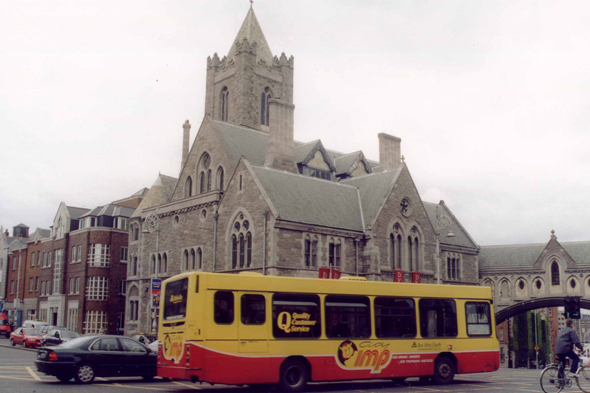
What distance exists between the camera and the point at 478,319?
2030 cm

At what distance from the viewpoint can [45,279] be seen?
64.2 m

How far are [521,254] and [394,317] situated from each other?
4201 centimetres

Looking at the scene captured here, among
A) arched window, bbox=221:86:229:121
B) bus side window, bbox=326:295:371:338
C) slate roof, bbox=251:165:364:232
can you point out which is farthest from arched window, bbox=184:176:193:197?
bus side window, bbox=326:295:371:338

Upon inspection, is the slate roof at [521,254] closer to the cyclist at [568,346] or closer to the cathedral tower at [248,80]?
the cathedral tower at [248,80]

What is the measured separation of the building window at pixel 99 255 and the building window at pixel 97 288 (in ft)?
4.41

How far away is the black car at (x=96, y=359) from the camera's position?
60.3 ft

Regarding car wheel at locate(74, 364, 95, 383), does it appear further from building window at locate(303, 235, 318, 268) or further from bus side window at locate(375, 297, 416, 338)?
building window at locate(303, 235, 318, 268)

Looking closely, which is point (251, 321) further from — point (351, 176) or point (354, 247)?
point (351, 176)

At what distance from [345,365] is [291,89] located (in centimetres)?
4671

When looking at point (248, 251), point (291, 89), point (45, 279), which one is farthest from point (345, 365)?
point (45, 279)

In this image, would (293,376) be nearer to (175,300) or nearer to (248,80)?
(175,300)

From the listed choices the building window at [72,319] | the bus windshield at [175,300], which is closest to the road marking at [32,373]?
the bus windshield at [175,300]

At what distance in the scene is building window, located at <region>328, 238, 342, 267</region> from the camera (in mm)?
36750

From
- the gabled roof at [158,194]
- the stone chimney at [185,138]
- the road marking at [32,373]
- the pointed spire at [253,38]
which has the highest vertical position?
the pointed spire at [253,38]
